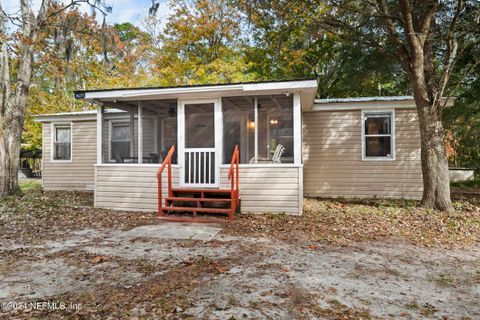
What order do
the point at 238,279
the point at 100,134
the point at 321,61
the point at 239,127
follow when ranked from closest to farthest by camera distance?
the point at 238,279
the point at 100,134
the point at 239,127
the point at 321,61

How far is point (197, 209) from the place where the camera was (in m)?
6.24

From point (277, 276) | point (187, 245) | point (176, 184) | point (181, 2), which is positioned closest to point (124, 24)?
point (181, 2)

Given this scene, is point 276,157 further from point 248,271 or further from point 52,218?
point 52,218

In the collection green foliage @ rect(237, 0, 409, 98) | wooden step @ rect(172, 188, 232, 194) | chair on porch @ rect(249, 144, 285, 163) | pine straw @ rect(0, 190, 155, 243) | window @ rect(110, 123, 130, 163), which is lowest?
pine straw @ rect(0, 190, 155, 243)

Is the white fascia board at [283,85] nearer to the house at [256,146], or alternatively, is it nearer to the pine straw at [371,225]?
the house at [256,146]

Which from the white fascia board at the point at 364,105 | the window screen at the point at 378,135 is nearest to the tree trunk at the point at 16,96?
the white fascia board at the point at 364,105

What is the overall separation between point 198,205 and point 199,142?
158 cm

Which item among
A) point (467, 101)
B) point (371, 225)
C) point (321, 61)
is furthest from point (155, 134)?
point (321, 61)

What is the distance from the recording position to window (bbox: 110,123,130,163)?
8.32 meters

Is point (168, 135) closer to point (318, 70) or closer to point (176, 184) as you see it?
point (176, 184)

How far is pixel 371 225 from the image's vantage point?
5535 millimetres

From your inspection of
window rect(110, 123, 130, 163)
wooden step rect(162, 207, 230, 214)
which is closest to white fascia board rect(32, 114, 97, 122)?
window rect(110, 123, 130, 163)

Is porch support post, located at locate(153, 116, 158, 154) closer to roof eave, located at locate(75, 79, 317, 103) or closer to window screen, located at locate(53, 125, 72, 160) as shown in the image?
roof eave, located at locate(75, 79, 317, 103)

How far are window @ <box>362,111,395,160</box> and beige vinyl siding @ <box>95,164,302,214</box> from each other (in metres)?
3.76
